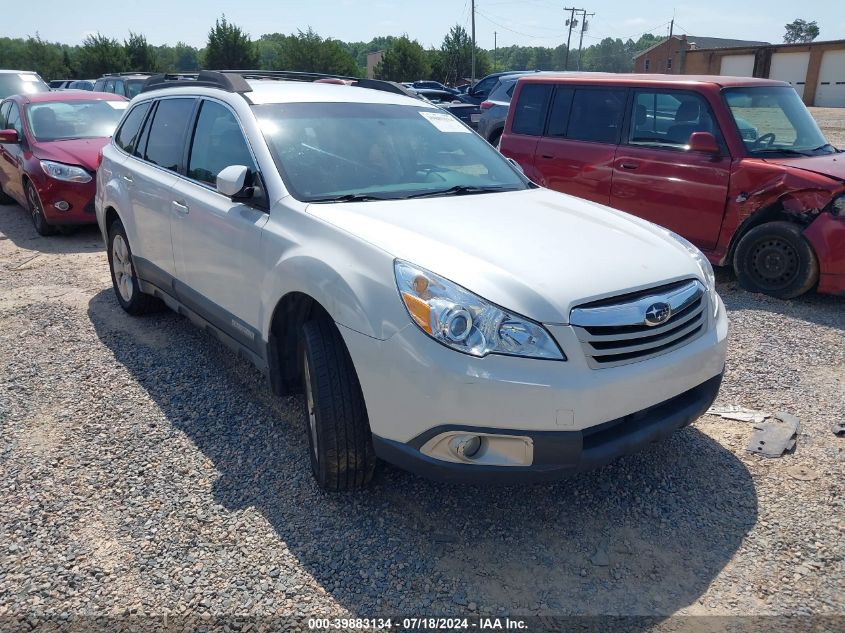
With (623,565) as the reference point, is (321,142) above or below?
above

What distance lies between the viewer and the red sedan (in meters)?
7.85

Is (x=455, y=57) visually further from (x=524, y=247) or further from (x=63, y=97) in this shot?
(x=524, y=247)

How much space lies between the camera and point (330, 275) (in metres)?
2.82

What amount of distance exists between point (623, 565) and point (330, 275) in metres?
1.64

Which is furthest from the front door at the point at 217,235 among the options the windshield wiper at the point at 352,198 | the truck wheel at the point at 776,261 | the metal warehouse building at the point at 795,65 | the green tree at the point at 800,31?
the green tree at the point at 800,31

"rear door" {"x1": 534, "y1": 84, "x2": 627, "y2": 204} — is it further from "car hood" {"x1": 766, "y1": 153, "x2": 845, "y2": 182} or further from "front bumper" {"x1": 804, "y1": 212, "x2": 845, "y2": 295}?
"front bumper" {"x1": 804, "y1": 212, "x2": 845, "y2": 295}

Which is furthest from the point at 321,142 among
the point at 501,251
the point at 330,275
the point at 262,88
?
the point at 501,251

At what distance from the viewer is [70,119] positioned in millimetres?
8938

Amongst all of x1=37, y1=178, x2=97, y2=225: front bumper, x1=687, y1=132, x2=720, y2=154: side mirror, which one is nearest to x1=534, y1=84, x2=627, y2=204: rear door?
x1=687, y1=132, x2=720, y2=154: side mirror

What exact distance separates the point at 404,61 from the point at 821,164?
44.9m

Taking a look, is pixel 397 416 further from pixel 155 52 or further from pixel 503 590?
pixel 155 52

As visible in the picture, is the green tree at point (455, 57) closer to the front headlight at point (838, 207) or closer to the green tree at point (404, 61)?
the green tree at point (404, 61)

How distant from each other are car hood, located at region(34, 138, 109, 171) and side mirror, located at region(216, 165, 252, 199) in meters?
5.44

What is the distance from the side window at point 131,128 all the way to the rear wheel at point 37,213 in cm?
321
